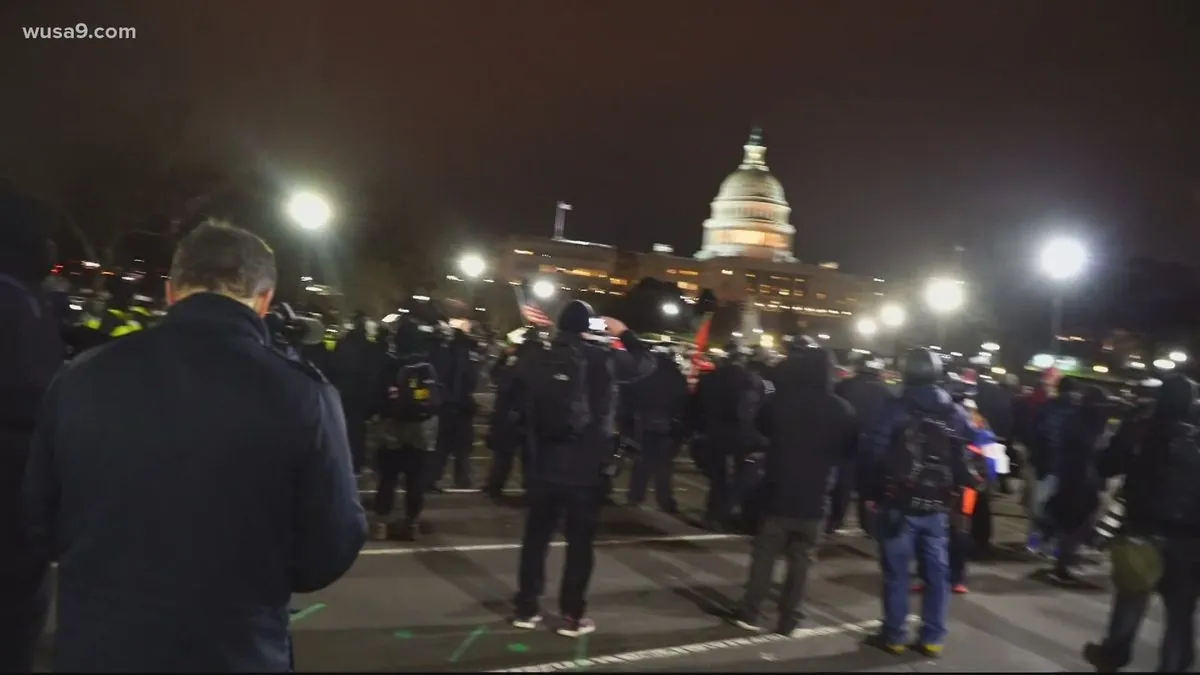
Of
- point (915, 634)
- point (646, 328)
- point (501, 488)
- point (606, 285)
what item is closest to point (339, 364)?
point (501, 488)

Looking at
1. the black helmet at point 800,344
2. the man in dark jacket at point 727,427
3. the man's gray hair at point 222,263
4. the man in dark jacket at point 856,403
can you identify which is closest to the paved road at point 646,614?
the man in dark jacket at point 856,403

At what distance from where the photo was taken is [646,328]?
203ft

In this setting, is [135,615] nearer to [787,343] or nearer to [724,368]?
[787,343]

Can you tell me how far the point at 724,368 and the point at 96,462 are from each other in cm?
855

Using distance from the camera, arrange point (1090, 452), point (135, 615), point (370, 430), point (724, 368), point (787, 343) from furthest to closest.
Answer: point (724, 368) → point (1090, 452) → point (370, 430) → point (787, 343) → point (135, 615)

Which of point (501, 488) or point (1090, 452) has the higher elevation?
point (1090, 452)

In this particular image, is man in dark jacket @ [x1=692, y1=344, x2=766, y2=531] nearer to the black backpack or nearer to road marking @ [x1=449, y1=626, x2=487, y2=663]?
road marking @ [x1=449, y1=626, x2=487, y2=663]

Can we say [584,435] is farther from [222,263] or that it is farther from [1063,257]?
[1063,257]

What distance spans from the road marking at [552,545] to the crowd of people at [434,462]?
13.3 inches

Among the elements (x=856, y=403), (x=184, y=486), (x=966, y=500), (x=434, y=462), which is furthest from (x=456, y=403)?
(x=184, y=486)

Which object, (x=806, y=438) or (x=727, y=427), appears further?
(x=727, y=427)

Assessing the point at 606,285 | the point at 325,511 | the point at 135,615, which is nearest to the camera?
the point at 135,615

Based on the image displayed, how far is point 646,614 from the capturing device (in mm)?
7000

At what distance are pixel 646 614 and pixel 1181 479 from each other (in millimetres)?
3416
